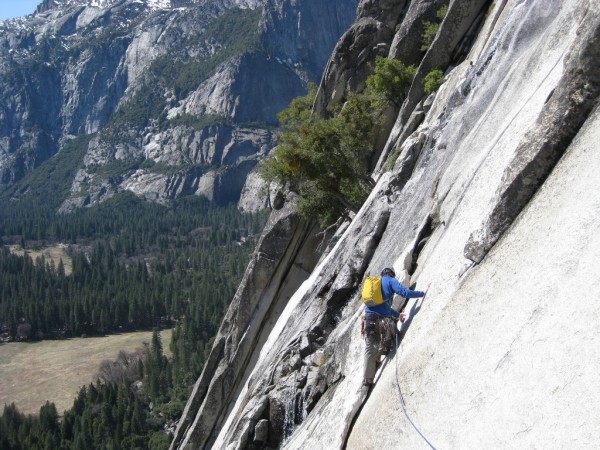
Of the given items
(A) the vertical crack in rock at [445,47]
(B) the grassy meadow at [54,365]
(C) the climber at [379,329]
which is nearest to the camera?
(C) the climber at [379,329]

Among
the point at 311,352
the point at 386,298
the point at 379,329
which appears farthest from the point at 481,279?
the point at 311,352

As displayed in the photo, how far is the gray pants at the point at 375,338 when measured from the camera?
12.6 metres

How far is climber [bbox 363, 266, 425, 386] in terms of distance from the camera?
12.6 metres

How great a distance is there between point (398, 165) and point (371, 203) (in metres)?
1.67

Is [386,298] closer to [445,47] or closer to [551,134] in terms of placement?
[551,134]

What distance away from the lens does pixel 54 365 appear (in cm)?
9644

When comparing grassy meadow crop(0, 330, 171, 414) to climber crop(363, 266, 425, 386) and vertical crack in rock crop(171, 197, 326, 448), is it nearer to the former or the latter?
vertical crack in rock crop(171, 197, 326, 448)

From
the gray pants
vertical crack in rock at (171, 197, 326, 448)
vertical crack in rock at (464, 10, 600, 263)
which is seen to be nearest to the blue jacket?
the gray pants

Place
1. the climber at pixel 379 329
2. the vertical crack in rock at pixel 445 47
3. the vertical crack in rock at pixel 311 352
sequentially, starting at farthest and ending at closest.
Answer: the vertical crack in rock at pixel 445 47 → the vertical crack in rock at pixel 311 352 → the climber at pixel 379 329

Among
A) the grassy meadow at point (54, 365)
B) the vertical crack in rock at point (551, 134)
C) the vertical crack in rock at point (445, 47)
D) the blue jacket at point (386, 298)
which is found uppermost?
the vertical crack in rock at point (445, 47)

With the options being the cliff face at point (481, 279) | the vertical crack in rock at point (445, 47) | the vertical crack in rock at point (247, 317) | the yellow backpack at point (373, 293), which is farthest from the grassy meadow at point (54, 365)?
the yellow backpack at point (373, 293)

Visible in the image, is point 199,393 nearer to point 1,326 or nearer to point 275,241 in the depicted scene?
point 275,241

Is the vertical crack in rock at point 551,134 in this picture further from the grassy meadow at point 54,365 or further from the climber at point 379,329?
the grassy meadow at point 54,365

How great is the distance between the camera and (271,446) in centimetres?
1816
